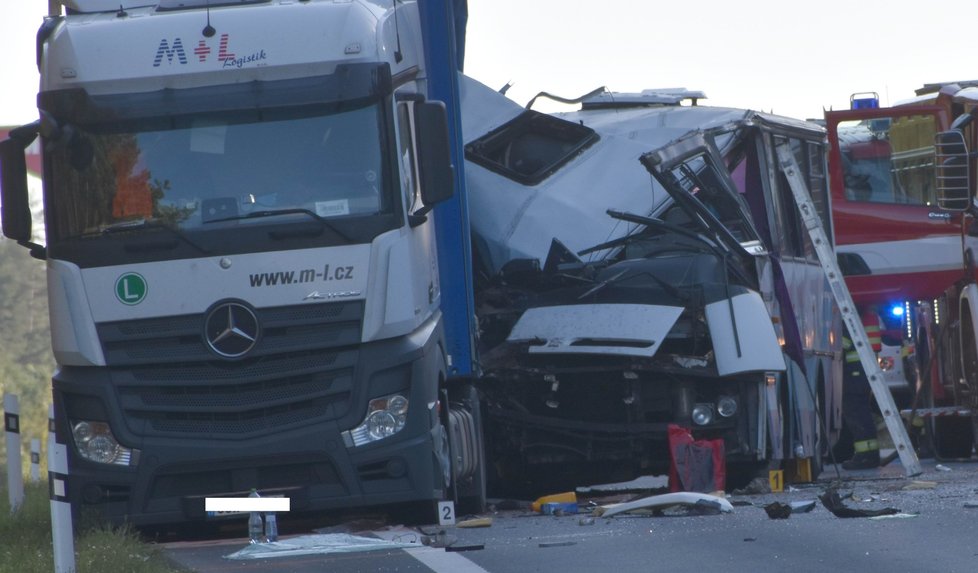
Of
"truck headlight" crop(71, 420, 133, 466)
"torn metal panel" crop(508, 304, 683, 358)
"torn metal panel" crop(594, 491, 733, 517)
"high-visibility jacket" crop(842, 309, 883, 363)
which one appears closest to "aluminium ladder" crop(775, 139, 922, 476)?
"torn metal panel" crop(508, 304, 683, 358)

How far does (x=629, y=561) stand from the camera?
336 inches

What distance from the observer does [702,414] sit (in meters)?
12.6

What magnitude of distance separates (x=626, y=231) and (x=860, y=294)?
551 centimetres

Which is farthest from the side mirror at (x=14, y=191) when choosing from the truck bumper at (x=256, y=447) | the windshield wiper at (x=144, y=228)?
the truck bumper at (x=256, y=447)

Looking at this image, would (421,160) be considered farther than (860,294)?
No

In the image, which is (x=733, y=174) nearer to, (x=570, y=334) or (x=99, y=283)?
(x=570, y=334)

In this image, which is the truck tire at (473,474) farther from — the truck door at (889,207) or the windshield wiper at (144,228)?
the truck door at (889,207)

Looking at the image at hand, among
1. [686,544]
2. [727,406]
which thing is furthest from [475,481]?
[686,544]

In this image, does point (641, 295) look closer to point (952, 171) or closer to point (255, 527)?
point (255, 527)

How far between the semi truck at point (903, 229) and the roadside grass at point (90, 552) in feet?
30.3

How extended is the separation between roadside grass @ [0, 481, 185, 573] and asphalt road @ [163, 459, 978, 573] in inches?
10.2

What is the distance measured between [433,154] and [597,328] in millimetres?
2621

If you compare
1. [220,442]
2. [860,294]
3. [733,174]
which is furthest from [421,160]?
[860,294]

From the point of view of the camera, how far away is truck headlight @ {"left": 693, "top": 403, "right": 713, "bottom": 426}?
494 inches
